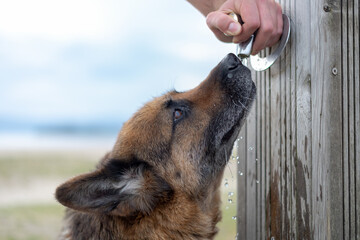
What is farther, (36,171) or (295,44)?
(36,171)

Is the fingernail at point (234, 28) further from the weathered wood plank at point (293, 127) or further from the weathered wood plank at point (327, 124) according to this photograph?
the weathered wood plank at point (327, 124)

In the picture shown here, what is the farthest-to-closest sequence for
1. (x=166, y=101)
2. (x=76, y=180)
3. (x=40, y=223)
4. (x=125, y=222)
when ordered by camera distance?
(x=40, y=223) → (x=166, y=101) → (x=125, y=222) → (x=76, y=180)

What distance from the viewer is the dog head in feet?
9.94

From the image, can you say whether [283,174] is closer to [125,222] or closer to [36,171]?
[125,222]

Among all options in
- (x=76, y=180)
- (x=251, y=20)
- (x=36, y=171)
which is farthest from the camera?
(x=36, y=171)

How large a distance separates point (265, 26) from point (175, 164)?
3.96ft

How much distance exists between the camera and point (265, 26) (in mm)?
2705

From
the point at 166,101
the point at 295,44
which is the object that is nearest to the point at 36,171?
the point at 166,101

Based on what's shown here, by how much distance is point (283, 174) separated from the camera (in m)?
2.76

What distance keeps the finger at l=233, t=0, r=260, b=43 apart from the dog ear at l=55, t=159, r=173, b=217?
4.05 ft

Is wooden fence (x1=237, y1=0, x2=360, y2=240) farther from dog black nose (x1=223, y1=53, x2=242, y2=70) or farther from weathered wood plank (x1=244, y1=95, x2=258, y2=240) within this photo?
dog black nose (x1=223, y1=53, x2=242, y2=70)

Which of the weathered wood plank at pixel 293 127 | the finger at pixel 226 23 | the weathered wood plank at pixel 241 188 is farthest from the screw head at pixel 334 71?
the weathered wood plank at pixel 241 188

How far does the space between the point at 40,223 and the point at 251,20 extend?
6.21 m

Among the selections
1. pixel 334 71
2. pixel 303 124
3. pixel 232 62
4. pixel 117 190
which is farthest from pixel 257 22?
pixel 117 190
